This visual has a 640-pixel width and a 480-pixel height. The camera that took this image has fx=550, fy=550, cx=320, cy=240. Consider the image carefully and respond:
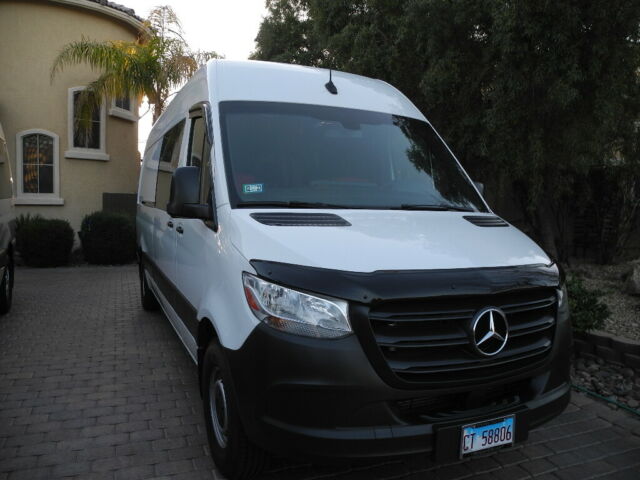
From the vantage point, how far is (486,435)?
8.62 feet

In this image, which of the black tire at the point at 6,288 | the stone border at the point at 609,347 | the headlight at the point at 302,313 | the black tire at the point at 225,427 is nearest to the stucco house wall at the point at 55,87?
the black tire at the point at 6,288

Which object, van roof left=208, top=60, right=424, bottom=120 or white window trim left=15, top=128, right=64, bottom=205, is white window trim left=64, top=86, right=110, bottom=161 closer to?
white window trim left=15, top=128, right=64, bottom=205

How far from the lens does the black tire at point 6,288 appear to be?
685 centimetres

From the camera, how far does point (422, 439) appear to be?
248cm

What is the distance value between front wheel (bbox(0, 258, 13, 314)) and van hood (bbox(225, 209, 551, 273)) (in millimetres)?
5151

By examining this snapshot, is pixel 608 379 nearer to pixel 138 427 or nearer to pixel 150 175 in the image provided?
pixel 138 427

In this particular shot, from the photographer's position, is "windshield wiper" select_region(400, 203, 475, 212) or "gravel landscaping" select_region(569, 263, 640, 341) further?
"gravel landscaping" select_region(569, 263, 640, 341)

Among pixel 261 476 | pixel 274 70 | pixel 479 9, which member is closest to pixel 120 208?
pixel 479 9

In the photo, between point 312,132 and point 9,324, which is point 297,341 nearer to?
point 312,132

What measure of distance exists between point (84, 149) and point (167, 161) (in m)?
9.47

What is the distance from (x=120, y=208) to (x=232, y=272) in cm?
1197

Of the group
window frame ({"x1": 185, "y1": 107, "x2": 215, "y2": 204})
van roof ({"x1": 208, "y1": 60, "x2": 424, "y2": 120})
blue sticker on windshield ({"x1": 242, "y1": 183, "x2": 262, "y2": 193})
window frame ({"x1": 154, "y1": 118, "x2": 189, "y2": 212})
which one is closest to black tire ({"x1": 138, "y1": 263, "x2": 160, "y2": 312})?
window frame ({"x1": 154, "y1": 118, "x2": 189, "y2": 212})

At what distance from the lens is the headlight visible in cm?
245

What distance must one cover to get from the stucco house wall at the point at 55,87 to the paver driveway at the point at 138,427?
7.85m
